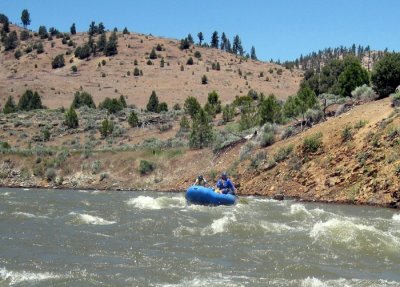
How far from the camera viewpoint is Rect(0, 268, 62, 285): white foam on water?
1143 centimetres

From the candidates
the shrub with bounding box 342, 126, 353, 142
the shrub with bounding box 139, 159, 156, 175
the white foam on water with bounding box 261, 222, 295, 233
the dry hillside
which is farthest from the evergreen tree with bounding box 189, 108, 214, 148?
the dry hillside

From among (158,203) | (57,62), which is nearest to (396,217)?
(158,203)

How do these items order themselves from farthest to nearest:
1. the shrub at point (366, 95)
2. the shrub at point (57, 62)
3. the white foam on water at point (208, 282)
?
the shrub at point (57, 62) → the shrub at point (366, 95) → the white foam on water at point (208, 282)

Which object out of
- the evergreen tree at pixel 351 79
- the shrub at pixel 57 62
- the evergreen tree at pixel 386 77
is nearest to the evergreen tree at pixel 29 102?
the shrub at pixel 57 62

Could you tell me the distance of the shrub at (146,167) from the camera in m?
40.2

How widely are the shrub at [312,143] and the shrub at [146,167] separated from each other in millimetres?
13013

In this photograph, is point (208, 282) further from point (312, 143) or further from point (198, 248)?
point (312, 143)

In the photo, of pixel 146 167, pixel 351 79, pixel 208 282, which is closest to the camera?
pixel 208 282

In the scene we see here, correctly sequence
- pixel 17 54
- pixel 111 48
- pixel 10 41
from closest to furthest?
pixel 17 54, pixel 111 48, pixel 10 41

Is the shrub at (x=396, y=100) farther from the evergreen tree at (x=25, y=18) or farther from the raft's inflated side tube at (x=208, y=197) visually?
the evergreen tree at (x=25, y=18)

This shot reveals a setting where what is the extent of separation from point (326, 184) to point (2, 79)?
7925 centimetres

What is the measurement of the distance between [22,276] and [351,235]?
862 cm

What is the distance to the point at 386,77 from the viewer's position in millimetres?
38438

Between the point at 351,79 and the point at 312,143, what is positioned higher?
the point at 351,79
